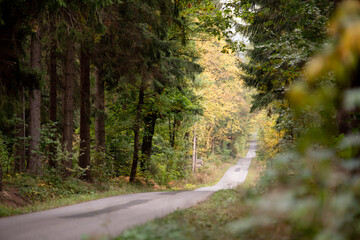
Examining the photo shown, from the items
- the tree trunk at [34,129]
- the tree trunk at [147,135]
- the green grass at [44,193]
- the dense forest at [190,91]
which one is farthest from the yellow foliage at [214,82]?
the green grass at [44,193]

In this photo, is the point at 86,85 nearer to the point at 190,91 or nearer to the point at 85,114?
the point at 85,114

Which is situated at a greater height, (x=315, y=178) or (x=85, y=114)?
(x=85, y=114)

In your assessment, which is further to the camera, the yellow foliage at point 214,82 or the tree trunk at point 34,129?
the yellow foliage at point 214,82

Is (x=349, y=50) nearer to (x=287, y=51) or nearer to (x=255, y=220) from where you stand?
(x=255, y=220)

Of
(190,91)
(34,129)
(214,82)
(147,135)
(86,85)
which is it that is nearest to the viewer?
(34,129)

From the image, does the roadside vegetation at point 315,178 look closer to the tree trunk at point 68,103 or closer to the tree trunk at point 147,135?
the tree trunk at point 68,103

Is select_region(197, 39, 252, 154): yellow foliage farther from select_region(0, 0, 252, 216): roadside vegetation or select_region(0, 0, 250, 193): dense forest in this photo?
select_region(0, 0, 250, 193): dense forest

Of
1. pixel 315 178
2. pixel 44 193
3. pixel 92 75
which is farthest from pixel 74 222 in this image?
pixel 92 75

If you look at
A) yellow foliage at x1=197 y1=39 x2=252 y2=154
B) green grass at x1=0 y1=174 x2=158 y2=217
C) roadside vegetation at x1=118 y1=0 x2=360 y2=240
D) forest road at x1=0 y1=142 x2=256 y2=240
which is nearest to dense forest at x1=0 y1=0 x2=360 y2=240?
roadside vegetation at x1=118 y1=0 x2=360 y2=240

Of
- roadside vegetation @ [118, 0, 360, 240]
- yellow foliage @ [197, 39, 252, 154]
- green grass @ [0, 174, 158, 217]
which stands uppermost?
yellow foliage @ [197, 39, 252, 154]

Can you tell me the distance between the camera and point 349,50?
1.99 meters

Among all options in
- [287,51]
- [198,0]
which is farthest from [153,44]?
[287,51]

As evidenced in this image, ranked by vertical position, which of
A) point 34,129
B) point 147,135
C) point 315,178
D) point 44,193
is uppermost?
point 34,129

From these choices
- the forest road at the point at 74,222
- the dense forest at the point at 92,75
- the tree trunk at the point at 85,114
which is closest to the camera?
the forest road at the point at 74,222
